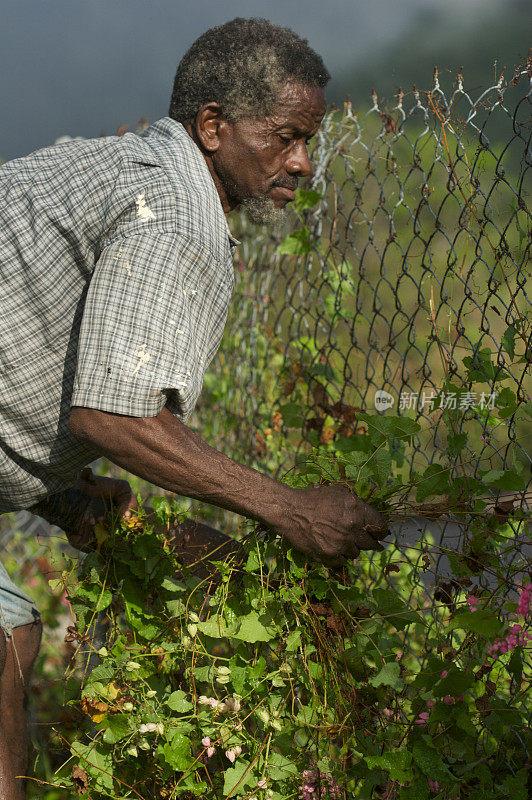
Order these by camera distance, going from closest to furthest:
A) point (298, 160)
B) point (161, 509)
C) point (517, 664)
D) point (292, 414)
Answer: point (517, 664) < point (298, 160) < point (161, 509) < point (292, 414)

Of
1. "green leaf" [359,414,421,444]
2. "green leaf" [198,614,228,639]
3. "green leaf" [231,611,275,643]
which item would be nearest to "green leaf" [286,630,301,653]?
"green leaf" [231,611,275,643]

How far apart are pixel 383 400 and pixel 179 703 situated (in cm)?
148

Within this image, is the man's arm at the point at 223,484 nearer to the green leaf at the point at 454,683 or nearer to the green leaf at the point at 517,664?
the green leaf at the point at 454,683

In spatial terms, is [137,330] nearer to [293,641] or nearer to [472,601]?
[293,641]

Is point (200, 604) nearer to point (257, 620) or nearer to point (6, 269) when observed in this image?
point (257, 620)

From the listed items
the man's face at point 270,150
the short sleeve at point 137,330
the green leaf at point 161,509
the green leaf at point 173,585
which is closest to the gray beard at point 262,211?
the man's face at point 270,150

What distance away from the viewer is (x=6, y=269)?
203 cm

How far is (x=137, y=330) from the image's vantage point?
5.84 feet

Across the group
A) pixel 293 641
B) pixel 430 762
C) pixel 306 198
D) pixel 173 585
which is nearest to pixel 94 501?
pixel 173 585

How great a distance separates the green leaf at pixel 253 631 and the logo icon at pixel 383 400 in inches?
48.8

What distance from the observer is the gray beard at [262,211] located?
7.80 feet

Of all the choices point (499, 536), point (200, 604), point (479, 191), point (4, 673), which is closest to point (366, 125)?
point (479, 191)

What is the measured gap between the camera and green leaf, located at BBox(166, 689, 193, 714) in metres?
2.09

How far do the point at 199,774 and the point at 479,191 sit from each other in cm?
192
